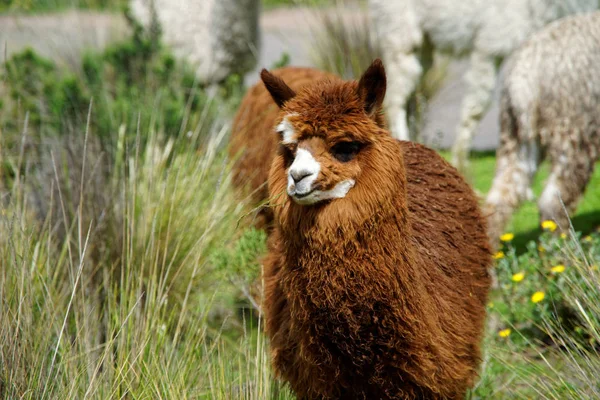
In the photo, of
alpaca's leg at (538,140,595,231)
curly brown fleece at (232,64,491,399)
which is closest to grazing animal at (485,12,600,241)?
alpaca's leg at (538,140,595,231)

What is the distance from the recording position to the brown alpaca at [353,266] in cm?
250

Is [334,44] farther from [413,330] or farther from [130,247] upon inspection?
[413,330]

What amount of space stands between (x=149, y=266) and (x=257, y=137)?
1158 millimetres

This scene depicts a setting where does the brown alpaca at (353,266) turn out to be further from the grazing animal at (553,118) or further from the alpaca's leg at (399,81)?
the alpaca's leg at (399,81)

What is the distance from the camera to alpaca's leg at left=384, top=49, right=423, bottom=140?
7.11 meters

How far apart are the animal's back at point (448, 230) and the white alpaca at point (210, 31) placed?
363 cm

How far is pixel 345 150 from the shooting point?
2551 mm

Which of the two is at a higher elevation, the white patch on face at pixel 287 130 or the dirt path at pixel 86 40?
the white patch on face at pixel 287 130

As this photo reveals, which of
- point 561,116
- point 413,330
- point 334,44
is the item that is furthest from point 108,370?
point 334,44

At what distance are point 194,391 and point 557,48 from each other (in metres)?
3.21

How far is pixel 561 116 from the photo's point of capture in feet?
15.9

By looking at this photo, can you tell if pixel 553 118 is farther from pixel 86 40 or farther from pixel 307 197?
pixel 86 40

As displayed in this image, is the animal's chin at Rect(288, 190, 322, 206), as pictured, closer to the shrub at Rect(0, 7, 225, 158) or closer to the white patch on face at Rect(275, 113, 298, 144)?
the white patch on face at Rect(275, 113, 298, 144)

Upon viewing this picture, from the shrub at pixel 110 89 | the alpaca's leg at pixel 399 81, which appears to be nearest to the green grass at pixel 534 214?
the alpaca's leg at pixel 399 81
